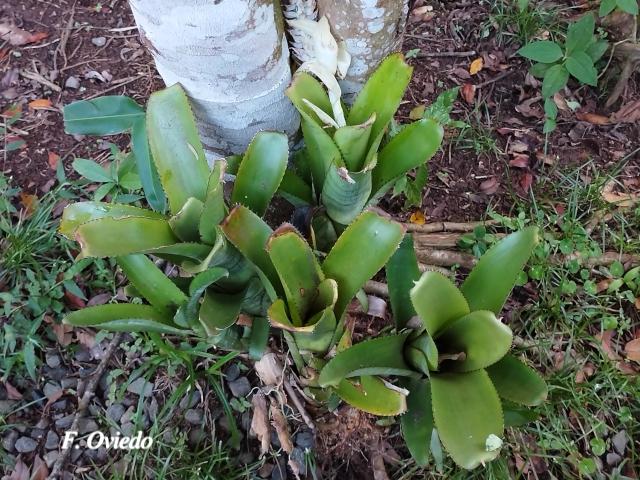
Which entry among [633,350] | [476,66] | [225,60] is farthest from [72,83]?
[633,350]

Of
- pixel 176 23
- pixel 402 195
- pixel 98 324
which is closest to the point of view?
pixel 176 23

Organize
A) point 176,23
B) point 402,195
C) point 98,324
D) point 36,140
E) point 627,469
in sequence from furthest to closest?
point 36,140 < point 402,195 < point 627,469 < point 98,324 < point 176,23

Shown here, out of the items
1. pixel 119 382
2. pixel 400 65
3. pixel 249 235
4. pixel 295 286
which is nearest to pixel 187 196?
pixel 249 235

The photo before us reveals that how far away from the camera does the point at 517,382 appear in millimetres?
1085

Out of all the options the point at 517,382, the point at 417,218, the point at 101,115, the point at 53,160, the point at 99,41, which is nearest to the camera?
the point at 517,382

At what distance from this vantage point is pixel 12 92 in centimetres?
211

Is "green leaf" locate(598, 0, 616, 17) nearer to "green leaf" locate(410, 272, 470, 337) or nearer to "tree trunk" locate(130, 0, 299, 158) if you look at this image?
"tree trunk" locate(130, 0, 299, 158)

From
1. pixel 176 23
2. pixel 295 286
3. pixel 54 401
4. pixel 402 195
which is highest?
pixel 176 23

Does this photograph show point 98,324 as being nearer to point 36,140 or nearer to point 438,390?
point 438,390

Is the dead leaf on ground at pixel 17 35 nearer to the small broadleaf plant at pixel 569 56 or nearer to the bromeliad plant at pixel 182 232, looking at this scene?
the bromeliad plant at pixel 182 232

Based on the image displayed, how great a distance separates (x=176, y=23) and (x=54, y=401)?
117 cm

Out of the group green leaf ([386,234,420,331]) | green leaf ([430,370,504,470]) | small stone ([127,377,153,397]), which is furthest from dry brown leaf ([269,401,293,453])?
green leaf ([430,370,504,470])

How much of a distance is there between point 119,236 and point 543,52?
1.52 meters

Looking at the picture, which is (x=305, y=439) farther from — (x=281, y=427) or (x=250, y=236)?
(x=250, y=236)
